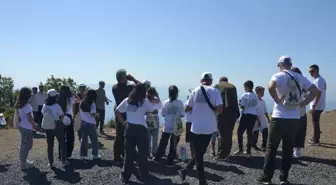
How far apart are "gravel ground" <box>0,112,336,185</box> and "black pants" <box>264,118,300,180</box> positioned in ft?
1.34

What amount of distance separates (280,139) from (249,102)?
7.72 ft

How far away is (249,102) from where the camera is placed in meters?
9.41

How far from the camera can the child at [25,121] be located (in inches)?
340

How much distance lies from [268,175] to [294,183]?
62 centimetres

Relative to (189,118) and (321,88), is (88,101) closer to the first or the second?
(189,118)

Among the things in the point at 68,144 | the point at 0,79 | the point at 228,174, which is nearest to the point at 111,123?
the point at 68,144

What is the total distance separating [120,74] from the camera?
28.0 ft

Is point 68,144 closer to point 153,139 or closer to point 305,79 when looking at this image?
point 153,139

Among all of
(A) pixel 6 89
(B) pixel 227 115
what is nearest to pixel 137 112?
(B) pixel 227 115

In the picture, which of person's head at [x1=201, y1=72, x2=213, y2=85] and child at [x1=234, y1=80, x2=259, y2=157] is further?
child at [x1=234, y1=80, x2=259, y2=157]

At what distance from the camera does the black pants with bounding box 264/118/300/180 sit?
700 cm

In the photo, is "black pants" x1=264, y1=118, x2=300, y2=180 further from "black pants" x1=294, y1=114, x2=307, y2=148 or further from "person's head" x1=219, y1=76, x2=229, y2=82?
→ "person's head" x1=219, y1=76, x2=229, y2=82

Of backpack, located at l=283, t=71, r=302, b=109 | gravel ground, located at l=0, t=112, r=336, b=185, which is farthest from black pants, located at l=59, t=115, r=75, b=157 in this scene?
backpack, located at l=283, t=71, r=302, b=109

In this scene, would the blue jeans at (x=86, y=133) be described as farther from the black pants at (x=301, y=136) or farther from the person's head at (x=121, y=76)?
the black pants at (x=301, y=136)
